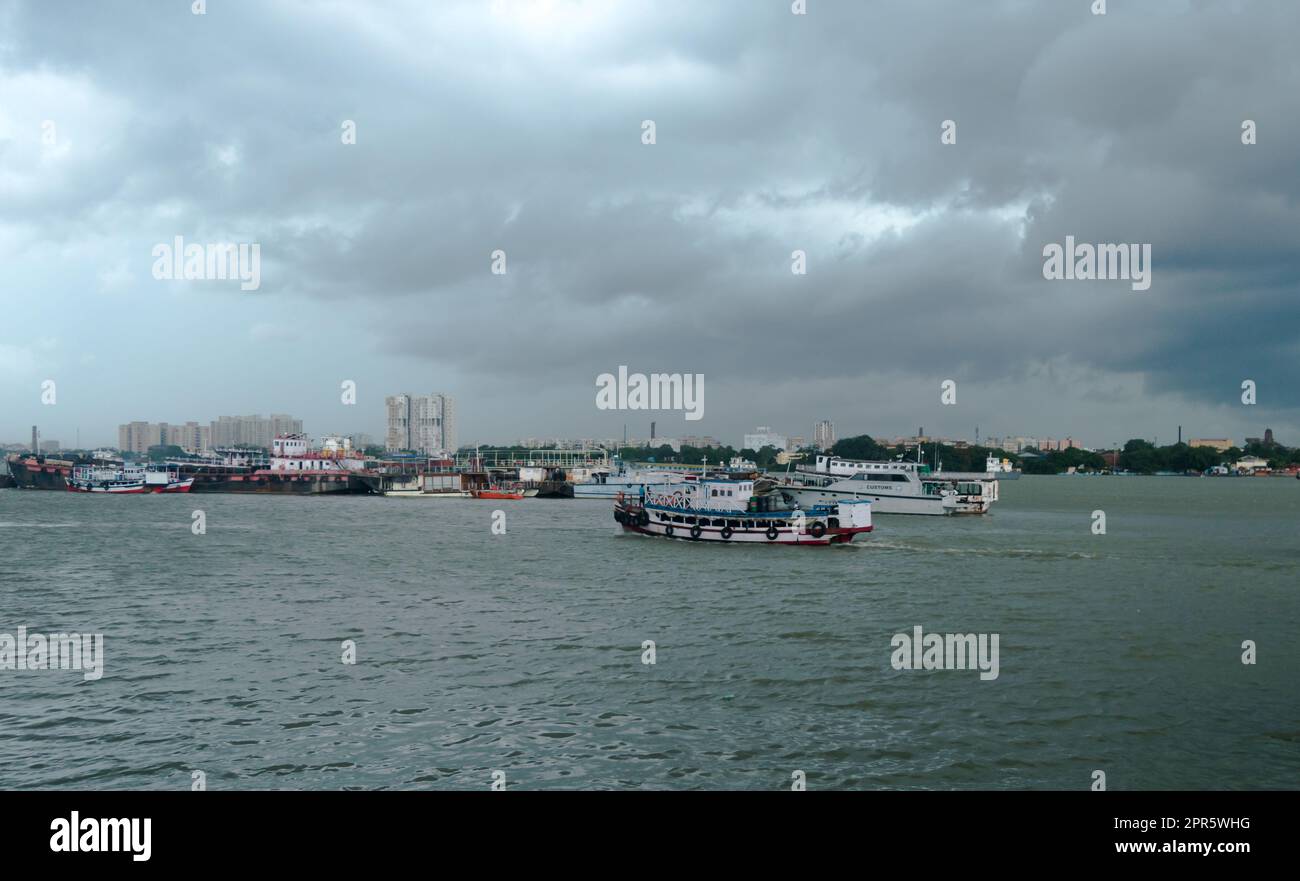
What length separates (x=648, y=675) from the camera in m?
17.1

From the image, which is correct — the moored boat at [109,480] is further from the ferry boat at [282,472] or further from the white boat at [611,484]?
the white boat at [611,484]

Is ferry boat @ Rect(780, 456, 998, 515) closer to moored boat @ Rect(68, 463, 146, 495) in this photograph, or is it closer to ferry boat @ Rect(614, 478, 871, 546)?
ferry boat @ Rect(614, 478, 871, 546)

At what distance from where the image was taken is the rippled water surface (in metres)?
12.1

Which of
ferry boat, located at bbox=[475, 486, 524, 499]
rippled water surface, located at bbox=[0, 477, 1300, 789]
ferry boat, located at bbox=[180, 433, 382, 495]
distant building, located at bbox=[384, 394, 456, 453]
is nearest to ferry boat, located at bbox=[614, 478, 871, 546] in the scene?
rippled water surface, located at bbox=[0, 477, 1300, 789]

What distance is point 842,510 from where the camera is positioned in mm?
44250

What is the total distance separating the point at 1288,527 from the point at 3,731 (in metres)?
69.0

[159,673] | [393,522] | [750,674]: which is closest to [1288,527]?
[750,674]
